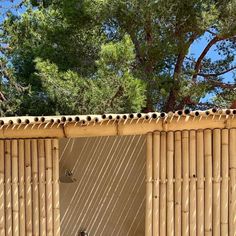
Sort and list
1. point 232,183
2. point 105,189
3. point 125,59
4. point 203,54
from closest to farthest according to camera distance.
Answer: point 232,183 < point 105,189 < point 125,59 < point 203,54

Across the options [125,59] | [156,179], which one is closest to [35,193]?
[156,179]

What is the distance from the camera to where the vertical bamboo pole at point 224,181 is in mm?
4230

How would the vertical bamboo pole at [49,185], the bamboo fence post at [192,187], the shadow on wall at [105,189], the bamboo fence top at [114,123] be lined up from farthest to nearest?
1. the shadow on wall at [105,189]
2. the vertical bamboo pole at [49,185]
3. the bamboo fence post at [192,187]
4. the bamboo fence top at [114,123]

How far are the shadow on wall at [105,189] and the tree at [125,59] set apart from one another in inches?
144

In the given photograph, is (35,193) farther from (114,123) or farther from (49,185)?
(114,123)

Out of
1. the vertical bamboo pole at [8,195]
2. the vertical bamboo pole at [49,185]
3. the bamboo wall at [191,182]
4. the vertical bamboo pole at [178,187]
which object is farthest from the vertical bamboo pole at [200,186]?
the vertical bamboo pole at [8,195]

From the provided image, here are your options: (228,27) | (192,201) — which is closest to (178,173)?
(192,201)

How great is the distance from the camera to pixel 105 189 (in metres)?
5.46

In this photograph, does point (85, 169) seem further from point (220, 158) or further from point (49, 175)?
point (220, 158)

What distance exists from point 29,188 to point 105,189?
119 centimetres

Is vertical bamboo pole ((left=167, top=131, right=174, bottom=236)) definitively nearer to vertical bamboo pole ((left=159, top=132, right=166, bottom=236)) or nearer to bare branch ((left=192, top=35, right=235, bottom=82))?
vertical bamboo pole ((left=159, top=132, right=166, bottom=236))

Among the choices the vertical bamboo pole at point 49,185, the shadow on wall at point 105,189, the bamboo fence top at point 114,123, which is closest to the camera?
the bamboo fence top at point 114,123

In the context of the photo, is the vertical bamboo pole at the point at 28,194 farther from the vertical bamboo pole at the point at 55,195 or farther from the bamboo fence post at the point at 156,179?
the bamboo fence post at the point at 156,179

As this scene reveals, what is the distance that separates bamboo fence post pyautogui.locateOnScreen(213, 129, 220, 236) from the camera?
4250mm
